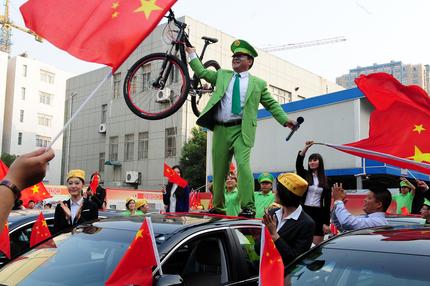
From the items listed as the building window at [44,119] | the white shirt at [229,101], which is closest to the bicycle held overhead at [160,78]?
the white shirt at [229,101]

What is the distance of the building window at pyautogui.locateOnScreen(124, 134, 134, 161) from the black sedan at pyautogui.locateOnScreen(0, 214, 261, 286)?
36.8 metres

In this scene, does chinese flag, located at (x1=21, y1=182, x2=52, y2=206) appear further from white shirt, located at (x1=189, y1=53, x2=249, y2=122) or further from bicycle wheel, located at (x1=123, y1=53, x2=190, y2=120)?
white shirt, located at (x1=189, y1=53, x2=249, y2=122)

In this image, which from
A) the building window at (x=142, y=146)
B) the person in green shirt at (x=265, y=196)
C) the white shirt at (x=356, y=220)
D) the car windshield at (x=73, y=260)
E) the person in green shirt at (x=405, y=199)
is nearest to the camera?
the car windshield at (x=73, y=260)

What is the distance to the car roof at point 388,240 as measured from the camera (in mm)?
2703

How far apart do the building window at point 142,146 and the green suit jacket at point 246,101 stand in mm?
33804

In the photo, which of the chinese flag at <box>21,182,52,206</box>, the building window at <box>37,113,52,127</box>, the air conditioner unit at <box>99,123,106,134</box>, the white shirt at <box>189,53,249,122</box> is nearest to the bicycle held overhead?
the white shirt at <box>189,53,249,122</box>

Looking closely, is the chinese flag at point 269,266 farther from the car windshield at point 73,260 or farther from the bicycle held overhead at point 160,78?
the bicycle held overhead at point 160,78

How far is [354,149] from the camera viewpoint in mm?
4750

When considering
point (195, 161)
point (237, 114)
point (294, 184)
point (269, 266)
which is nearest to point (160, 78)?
point (237, 114)

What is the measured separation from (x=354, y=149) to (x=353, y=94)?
1546 cm

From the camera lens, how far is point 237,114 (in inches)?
203

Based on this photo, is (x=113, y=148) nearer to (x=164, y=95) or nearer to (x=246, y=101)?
(x=164, y=95)

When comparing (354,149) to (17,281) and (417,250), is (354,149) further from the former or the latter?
(17,281)

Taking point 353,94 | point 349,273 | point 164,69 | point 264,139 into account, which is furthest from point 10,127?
point 349,273
